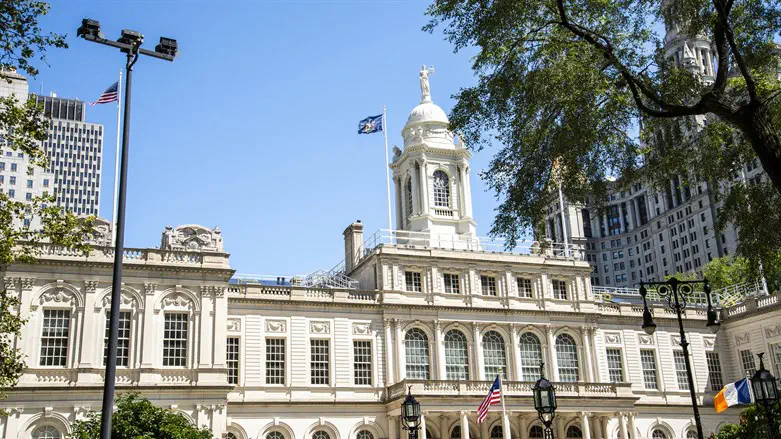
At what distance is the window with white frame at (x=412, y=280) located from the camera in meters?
47.0

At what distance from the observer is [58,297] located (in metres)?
37.9

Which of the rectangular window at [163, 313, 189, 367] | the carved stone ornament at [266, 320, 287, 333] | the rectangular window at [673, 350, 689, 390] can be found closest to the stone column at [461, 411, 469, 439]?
the carved stone ornament at [266, 320, 287, 333]

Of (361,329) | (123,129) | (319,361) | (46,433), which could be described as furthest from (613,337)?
(123,129)

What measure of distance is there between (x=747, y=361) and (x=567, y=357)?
13.1m

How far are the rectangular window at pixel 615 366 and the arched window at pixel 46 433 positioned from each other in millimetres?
31252

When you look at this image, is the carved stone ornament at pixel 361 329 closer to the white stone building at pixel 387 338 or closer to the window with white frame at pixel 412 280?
the white stone building at pixel 387 338

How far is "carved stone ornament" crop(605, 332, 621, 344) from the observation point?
168 ft

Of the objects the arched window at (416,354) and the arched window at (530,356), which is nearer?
the arched window at (416,354)

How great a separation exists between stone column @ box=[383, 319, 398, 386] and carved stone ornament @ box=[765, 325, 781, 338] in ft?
79.6

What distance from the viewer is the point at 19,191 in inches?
4397

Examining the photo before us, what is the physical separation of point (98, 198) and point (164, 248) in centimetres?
11213

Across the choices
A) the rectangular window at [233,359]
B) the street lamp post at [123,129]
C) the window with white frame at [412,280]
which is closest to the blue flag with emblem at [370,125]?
the window with white frame at [412,280]

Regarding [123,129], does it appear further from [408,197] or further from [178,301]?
[408,197]

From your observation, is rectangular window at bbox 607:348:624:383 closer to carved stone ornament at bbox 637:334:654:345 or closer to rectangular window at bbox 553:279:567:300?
carved stone ornament at bbox 637:334:654:345
